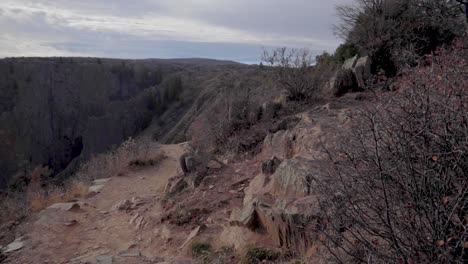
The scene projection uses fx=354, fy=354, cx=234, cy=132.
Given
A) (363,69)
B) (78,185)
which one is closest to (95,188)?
(78,185)

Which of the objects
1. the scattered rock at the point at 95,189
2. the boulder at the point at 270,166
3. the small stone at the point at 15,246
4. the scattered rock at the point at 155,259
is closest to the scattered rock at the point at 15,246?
the small stone at the point at 15,246

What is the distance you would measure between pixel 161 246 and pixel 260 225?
1.56m

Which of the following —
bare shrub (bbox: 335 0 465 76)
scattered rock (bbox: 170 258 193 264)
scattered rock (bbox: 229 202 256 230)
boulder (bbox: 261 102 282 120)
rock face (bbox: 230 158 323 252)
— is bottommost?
scattered rock (bbox: 170 258 193 264)

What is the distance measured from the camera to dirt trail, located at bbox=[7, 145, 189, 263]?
482 centimetres

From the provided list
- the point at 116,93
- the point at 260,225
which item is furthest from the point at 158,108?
the point at 260,225

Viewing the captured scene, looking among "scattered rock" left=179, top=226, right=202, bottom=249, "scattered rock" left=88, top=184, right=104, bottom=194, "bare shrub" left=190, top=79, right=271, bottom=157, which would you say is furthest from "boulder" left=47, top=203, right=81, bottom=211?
"scattered rock" left=179, top=226, right=202, bottom=249

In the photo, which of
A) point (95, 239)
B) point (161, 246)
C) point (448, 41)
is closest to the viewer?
point (161, 246)

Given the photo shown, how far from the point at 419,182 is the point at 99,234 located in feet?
17.1

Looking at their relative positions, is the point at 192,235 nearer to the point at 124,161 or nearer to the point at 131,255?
the point at 131,255

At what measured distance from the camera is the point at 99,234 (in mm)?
5879

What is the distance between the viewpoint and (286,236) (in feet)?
12.1

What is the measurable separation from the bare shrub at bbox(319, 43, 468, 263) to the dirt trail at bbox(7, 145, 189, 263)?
281 centimetres

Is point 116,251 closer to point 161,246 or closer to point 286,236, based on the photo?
point 161,246

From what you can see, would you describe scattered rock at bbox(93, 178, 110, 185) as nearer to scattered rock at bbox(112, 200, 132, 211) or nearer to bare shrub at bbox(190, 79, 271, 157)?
scattered rock at bbox(112, 200, 132, 211)
